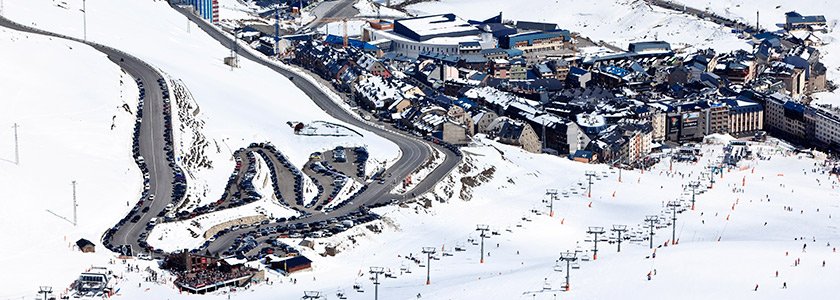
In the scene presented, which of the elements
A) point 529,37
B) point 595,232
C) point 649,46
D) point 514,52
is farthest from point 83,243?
point 529,37

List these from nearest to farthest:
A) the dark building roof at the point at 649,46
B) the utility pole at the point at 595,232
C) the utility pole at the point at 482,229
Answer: the utility pole at the point at 482,229 < the utility pole at the point at 595,232 < the dark building roof at the point at 649,46

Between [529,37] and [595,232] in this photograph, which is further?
[529,37]

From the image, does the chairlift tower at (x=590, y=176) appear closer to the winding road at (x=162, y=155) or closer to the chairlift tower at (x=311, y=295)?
the winding road at (x=162, y=155)

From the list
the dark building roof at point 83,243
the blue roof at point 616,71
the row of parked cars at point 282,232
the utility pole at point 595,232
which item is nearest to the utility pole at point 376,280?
the row of parked cars at point 282,232

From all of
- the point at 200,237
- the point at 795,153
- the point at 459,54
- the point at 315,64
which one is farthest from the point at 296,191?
the point at 459,54

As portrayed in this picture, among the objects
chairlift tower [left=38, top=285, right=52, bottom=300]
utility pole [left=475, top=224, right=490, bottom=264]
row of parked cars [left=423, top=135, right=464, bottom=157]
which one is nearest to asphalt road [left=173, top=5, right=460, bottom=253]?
row of parked cars [left=423, top=135, right=464, bottom=157]

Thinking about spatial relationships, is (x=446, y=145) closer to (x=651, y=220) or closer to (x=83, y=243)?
(x=651, y=220)
